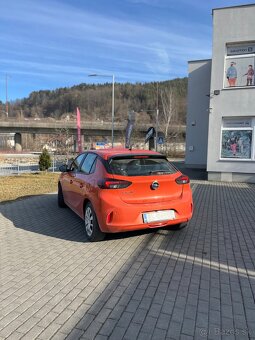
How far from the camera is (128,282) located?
12.8ft

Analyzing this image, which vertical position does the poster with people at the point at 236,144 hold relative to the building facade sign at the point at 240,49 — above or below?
below

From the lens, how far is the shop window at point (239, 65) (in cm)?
1346

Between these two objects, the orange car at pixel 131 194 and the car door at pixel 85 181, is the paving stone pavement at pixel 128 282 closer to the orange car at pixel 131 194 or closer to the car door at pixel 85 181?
the orange car at pixel 131 194

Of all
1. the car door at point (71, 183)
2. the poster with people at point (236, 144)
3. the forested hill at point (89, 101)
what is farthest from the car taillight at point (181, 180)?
the forested hill at point (89, 101)

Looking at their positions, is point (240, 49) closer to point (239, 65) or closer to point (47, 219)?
point (239, 65)

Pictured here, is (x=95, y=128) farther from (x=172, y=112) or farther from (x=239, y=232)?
(x=239, y=232)

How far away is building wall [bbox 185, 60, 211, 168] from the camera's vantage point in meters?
19.7

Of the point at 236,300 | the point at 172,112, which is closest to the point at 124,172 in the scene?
the point at 236,300

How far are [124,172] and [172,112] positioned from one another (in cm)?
5276

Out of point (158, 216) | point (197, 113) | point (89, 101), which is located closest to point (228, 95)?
point (197, 113)

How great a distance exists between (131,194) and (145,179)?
332mm

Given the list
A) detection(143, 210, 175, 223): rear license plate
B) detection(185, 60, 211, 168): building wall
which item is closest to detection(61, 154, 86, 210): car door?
detection(143, 210, 175, 223): rear license plate

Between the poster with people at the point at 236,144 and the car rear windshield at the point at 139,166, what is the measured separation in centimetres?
904

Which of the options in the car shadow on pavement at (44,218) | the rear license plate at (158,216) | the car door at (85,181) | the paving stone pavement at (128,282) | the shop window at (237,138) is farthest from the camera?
the shop window at (237,138)
